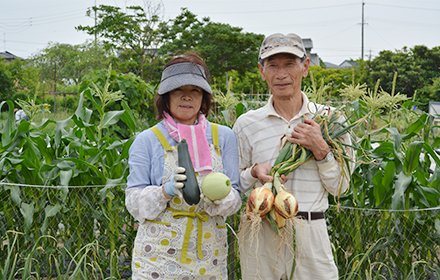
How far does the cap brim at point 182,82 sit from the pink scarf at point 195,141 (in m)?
0.13

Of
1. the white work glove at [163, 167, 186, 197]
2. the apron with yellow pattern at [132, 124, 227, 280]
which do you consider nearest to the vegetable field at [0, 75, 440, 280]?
the apron with yellow pattern at [132, 124, 227, 280]

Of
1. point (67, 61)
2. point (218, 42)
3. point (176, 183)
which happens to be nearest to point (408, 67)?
point (218, 42)

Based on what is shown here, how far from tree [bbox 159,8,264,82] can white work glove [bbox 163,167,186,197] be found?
26164 mm

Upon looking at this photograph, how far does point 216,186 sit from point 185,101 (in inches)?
14.8

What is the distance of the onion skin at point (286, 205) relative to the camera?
1975 millimetres

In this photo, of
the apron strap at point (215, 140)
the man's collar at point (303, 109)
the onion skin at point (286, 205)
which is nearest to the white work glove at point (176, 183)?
the apron strap at point (215, 140)

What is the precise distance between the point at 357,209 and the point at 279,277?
106 centimetres

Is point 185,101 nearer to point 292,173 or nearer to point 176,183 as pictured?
point 176,183

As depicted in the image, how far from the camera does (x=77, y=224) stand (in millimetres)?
3424

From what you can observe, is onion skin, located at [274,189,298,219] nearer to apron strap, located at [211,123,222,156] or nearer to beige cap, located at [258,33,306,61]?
apron strap, located at [211,123,222,156]

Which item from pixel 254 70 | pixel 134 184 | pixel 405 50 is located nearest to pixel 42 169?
pixel 134 184

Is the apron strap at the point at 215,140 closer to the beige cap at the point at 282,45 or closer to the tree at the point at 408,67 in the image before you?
the beige cap at the point at 282,45

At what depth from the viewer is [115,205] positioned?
3.36 meters

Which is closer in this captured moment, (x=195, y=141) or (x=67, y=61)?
(x=195, y=141)
